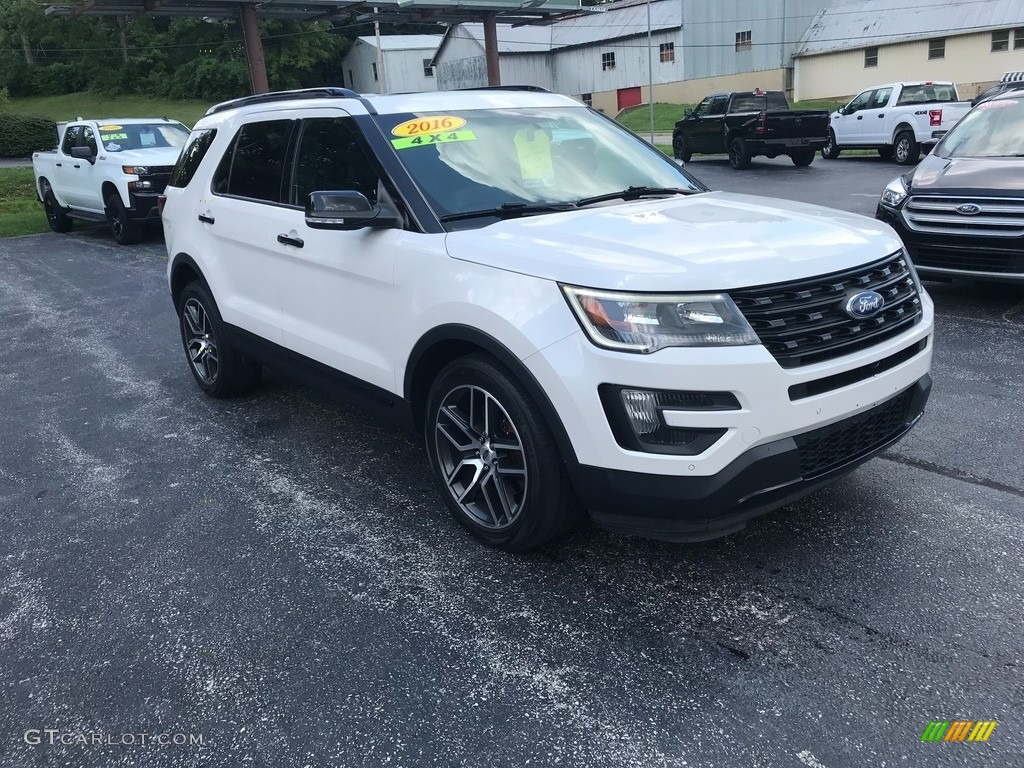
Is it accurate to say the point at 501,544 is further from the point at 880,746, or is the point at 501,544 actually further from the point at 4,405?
the point at 4,405

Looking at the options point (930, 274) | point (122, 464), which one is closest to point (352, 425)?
point (122, 464)

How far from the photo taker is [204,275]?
536cm

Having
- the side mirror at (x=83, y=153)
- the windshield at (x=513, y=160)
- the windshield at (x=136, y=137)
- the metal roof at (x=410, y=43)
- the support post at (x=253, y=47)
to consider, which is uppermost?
the metal roof at (x=410, y=43)

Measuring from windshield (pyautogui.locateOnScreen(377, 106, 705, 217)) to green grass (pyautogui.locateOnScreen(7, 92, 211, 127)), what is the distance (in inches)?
2259

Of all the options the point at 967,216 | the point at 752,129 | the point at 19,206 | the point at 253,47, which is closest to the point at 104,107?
the point at 253,47

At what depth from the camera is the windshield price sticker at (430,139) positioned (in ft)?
12.7

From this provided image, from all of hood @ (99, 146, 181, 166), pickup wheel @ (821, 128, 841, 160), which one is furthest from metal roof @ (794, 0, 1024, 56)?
hood @ (99, 146, 181, 166)

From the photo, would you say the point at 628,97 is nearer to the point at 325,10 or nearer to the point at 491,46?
the point at 491,46

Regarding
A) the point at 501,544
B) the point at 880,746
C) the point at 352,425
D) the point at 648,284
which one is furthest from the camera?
the point at 352,425

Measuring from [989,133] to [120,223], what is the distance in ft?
41.4

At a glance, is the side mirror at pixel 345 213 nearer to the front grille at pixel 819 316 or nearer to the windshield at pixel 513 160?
the windshield at pixel 513 160

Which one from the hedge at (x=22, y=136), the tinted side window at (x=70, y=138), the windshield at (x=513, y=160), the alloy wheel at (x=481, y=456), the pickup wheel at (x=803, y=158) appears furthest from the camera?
the hedge at (x=22, y=136)

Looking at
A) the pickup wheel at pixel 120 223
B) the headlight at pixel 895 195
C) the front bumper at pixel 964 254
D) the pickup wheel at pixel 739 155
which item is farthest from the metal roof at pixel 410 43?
the front bumper at pixel 964 254

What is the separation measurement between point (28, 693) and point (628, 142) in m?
3.71
